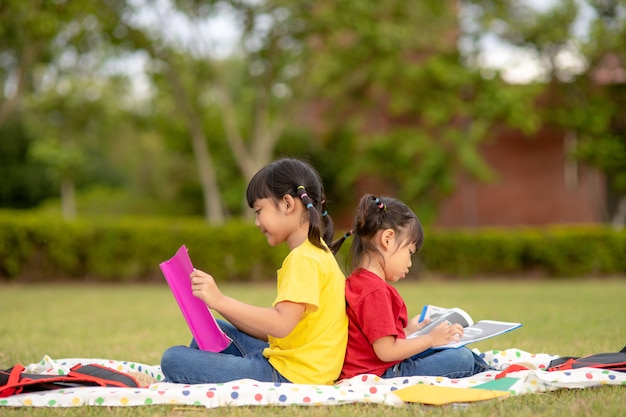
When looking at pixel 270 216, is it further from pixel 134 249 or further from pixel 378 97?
pixel 378 97

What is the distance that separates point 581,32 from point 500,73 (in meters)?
1.96

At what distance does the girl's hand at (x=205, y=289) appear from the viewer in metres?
3.11

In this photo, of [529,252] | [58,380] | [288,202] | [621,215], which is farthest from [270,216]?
[621,215]

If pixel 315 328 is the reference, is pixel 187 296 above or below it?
above

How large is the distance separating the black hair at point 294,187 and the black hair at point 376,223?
215 mm

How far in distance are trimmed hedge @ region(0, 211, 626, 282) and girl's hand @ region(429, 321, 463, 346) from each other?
8.60 meters

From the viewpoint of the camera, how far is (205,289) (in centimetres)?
312

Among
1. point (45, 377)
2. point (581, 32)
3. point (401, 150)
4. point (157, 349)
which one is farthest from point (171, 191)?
point (45, 377)

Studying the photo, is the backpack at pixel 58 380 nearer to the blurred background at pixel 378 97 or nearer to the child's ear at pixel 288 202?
the child's ear at pixel 288 202

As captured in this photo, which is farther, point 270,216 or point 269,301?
point 269,301

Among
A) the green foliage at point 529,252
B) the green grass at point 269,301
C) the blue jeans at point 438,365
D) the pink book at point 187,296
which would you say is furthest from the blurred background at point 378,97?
the blue jeans at point 438,365

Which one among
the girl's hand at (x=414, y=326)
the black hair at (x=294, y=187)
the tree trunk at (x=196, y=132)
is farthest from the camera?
the tree trunk at (x=196, y=132)

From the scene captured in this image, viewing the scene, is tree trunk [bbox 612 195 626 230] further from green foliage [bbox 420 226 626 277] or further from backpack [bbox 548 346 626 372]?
backpack [bbox 548 346 626 372]

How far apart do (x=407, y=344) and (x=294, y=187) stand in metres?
0.88
